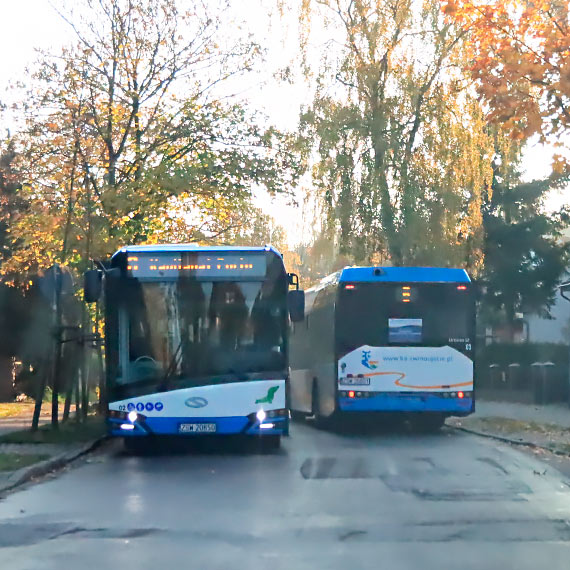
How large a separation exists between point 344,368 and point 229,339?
5041 mm

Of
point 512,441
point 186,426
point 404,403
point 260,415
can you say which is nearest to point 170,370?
point 186,426

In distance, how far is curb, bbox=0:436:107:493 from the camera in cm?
1234

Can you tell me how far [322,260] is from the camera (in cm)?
3488

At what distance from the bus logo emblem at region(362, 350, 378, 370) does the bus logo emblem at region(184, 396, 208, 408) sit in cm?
529

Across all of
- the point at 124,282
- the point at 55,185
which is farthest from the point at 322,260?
the point at 124,282

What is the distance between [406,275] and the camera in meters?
20.6

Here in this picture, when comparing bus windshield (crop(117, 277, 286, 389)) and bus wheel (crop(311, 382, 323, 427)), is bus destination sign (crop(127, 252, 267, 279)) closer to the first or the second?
bus windshield (crop(117, 277, 286, 389))

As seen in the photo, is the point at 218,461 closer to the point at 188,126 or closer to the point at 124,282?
the point at 124,282

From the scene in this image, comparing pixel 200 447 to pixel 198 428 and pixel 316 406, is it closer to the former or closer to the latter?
pixel 198 428

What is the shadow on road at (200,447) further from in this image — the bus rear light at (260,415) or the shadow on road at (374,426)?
the shadow on road at (374,426)

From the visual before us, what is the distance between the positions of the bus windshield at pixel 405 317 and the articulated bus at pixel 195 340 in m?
4.48

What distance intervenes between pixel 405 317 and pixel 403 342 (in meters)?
0.48

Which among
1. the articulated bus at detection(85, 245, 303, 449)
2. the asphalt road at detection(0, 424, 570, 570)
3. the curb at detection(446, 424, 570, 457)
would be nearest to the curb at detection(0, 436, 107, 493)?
the asphalt road at detection(0, 424, 570, 570)

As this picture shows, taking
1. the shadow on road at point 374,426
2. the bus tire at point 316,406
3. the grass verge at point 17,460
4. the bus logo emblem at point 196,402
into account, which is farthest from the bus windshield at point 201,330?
the bus tire at point 316,406
